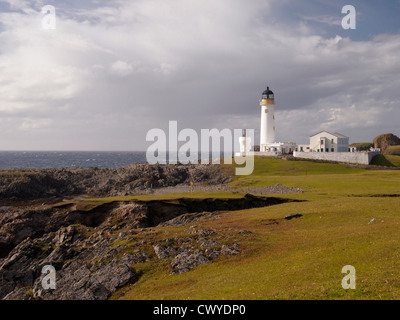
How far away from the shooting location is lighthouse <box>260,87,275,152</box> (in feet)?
397

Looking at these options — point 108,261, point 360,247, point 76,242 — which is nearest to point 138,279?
point 108,261

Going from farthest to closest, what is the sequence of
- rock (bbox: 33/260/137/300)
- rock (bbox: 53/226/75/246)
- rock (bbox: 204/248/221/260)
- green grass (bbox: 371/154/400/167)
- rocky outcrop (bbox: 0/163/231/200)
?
green grass (bbox: 371/154/400/167) < rocky outcrop (bbox: 0/163/231/200) < rock (bbox: 53/226/75/246) < rock (bbox: 204/248/221/260) < rock (bbox: 33/260/137/300)

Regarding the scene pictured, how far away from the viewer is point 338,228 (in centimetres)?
3300

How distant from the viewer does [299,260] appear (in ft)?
79.3

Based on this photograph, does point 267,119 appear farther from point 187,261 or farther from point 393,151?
point 187,261

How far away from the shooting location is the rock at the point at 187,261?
88.2 feet

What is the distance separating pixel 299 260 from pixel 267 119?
101 m

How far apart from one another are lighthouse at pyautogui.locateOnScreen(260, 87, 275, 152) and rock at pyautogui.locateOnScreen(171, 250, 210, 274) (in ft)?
323

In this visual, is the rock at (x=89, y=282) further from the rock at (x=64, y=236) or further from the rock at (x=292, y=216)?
the rock at (x=292, y=216)

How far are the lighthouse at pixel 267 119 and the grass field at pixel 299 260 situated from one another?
7861cm

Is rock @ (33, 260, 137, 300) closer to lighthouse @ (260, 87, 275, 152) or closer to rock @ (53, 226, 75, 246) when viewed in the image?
rock @ (53, 226, 75, 246)

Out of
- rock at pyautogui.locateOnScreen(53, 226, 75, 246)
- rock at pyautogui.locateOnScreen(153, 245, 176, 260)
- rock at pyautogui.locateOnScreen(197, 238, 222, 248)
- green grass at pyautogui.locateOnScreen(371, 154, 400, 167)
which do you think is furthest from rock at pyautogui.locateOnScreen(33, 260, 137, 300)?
green grass at pyautogui.locateOnScreen(371, 154, 400, 167)
